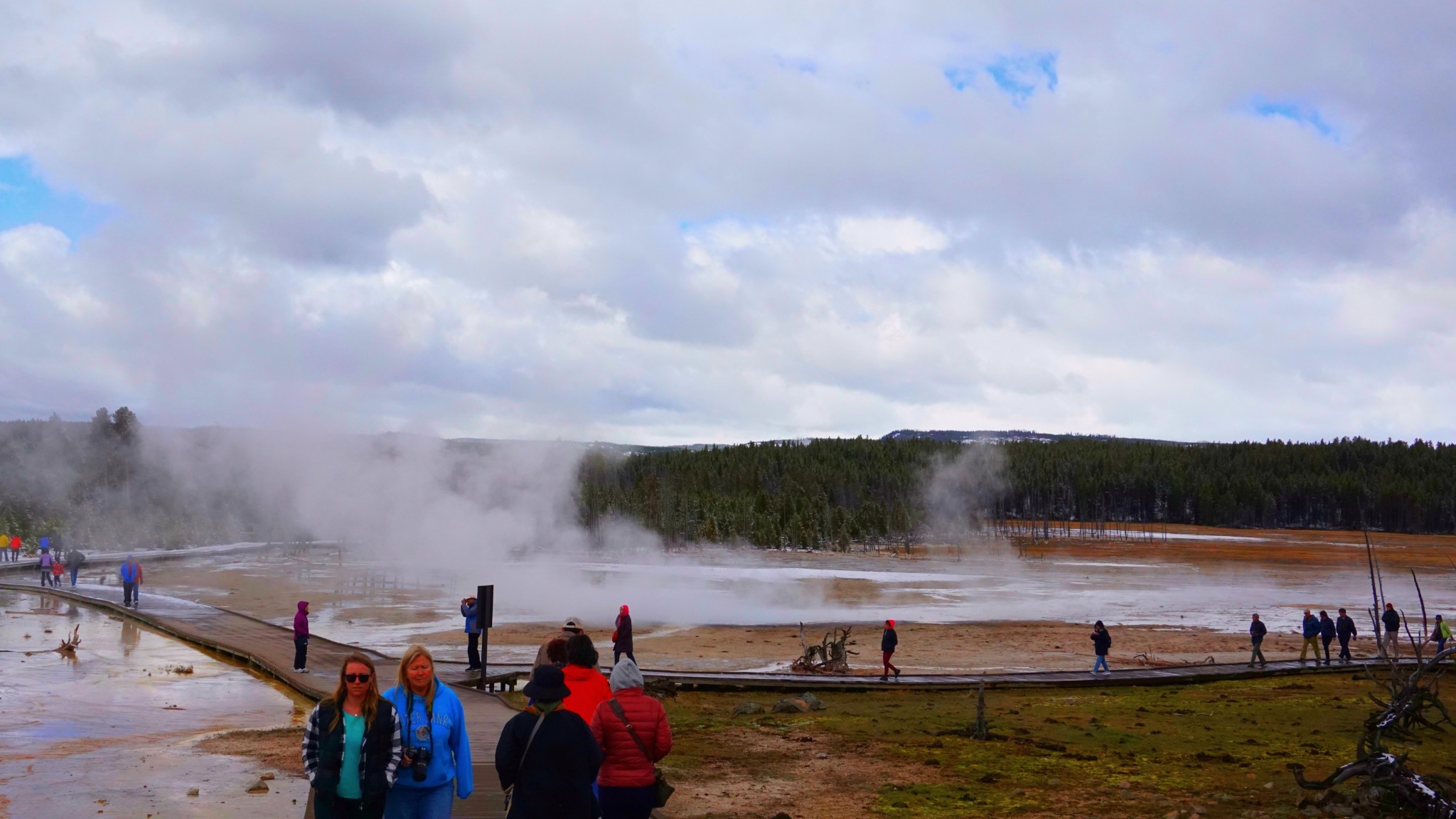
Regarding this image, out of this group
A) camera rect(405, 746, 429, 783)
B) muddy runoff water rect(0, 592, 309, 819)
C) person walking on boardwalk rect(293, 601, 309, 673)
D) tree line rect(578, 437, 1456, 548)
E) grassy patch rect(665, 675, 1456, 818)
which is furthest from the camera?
tree line rect(578, 437, 1456, 548)

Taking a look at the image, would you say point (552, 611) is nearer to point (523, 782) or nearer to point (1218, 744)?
point (1218, 744)

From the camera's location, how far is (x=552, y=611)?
3388 cm

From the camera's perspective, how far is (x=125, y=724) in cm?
1368

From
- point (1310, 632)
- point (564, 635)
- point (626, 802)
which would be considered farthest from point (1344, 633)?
point (626, 802)

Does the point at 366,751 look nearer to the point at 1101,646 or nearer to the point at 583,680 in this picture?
the point at 583,680

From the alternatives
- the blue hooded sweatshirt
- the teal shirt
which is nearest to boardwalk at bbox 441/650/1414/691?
the blue hooded sweatshirt

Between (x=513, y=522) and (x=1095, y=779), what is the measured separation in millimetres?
37869

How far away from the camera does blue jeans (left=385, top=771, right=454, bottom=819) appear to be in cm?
558

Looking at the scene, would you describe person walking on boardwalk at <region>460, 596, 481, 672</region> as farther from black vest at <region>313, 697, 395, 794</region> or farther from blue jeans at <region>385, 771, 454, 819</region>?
black vest at <region>313, 697, 395, 794</region>

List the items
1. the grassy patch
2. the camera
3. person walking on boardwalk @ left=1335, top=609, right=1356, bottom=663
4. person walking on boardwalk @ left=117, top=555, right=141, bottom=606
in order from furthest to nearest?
person walking on boardwalk @ left=117, top=555, right=141, bottom=606 < person walking on boardwalk @ left=1335, top=609, right=1356, bottom=663 < the grassy patch < the camera

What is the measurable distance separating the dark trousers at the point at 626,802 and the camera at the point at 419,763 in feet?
3.52

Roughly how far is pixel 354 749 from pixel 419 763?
34cm

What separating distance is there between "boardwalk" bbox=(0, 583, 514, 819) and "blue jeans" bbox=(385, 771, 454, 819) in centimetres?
311

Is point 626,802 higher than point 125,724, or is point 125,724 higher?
point 626,802
